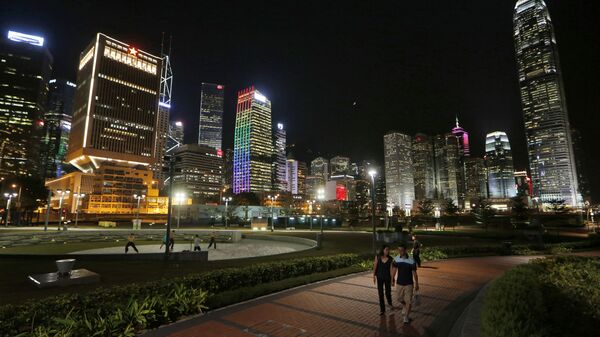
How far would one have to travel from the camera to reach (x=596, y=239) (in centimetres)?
2992

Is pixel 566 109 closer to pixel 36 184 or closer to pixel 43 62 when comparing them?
pixel 36 184

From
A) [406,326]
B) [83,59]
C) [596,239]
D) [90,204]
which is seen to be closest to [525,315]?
[406,326]

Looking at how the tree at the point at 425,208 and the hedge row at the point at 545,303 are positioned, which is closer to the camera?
the hedge row at the point at 545,303

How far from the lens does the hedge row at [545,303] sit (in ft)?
17.0

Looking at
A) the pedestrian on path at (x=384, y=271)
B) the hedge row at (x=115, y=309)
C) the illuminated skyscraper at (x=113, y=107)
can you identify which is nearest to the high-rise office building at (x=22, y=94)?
the illuminated skyscraper at (x=113, y=107)

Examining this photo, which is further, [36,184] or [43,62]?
[43,62]

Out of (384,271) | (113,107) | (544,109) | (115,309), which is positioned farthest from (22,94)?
(544,109)

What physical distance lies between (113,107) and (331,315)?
5904 inches

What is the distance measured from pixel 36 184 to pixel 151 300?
94.7m

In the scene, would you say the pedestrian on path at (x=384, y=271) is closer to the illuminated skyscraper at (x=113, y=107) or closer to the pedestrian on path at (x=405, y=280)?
the pedestrian on path at (x=405, y=280)

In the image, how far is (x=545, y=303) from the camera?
8617 millimetres

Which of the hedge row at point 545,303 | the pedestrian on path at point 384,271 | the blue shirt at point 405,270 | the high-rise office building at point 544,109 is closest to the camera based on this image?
the hedge row at point 545,303

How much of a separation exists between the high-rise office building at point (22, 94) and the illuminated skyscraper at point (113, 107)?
89.6ft

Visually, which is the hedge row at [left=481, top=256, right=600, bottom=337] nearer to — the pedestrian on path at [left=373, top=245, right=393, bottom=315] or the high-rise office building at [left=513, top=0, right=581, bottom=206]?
the pedestrian on path at [left=373, top=245, right=393, bottom=315]
